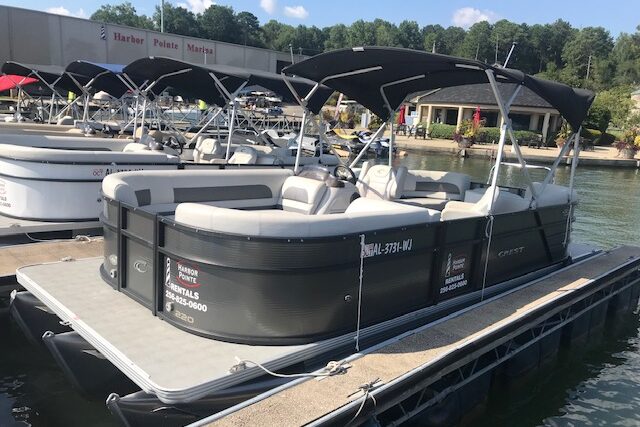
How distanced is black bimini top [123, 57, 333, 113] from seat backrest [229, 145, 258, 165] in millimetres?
1265

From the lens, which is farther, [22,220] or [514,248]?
[22,220]

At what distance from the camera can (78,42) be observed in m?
44.0

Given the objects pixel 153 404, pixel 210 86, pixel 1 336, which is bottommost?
pixel 1 336

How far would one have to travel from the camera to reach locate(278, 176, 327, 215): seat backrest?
6.77 m

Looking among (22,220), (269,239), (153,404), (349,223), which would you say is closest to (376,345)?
(349,223)

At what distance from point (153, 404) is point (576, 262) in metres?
6.24

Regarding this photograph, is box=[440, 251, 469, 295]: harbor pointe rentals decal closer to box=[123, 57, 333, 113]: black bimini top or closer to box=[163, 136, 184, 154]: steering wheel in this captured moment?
box=[123, 57, 333, 113]: black bimini top

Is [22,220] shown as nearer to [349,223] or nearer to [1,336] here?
[1,336]

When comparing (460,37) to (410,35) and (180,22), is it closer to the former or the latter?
(410,35)

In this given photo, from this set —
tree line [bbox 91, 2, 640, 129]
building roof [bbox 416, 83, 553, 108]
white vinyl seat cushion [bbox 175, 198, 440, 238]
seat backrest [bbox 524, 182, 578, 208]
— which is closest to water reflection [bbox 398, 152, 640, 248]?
seat backrest [bbox 524, 182, 578, 208]

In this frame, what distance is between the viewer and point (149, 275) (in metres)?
4.74

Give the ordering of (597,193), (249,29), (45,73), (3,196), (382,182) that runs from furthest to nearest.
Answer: (249,29) → (597,193) → (45,73) → (3,196) → (382,182)

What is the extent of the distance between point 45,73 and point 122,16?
114 m

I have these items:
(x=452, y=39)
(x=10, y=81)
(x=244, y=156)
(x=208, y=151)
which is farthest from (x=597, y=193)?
(x=452, y=39)
